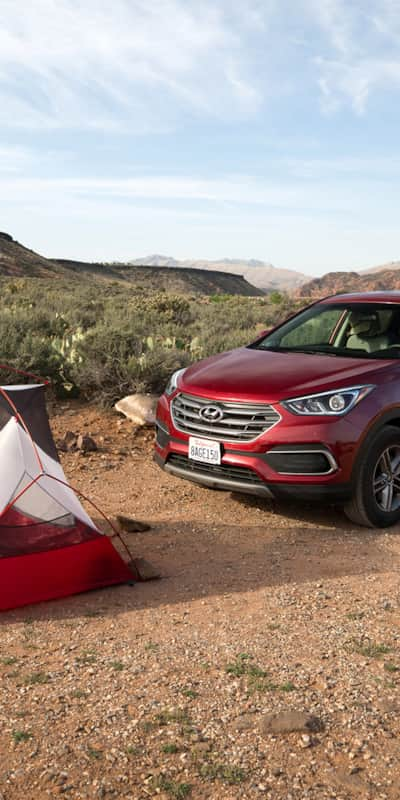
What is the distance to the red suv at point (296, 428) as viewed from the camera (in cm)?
575

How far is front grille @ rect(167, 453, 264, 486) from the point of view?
5879mm

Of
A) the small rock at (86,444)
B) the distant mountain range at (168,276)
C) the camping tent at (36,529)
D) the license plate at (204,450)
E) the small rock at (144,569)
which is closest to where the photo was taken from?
the camping tent at (36,529)

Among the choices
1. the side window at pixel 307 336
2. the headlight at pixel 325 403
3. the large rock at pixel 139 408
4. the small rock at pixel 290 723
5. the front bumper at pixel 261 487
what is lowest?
the small rock at pixel 290 723

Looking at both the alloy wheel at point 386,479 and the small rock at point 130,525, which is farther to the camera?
A: the alloy wheel at point 386,479

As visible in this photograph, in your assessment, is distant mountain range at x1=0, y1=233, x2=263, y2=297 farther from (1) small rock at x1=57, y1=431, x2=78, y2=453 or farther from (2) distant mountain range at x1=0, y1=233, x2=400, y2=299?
(1) small rock at x1=57, y1=431, x2=78, y2=453

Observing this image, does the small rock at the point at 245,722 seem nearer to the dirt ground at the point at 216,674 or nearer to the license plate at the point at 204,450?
the dirt ground at the point at 216,674

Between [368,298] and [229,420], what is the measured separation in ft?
7.09

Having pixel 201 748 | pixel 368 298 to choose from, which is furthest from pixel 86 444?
pixel 201 748

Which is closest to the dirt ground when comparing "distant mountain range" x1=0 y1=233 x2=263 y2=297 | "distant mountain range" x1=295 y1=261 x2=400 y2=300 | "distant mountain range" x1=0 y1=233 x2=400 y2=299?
"distant mountain range" x1=0 y1=233 x2=400 y2=299

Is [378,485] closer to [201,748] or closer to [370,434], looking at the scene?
[370,434]

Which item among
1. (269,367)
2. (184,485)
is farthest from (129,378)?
(269,367)

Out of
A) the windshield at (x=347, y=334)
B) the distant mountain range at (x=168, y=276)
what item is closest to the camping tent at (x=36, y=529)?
the windshield at (x=347, y=334)

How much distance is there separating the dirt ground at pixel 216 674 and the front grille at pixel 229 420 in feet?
2.44

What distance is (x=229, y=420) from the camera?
6.03 metres
